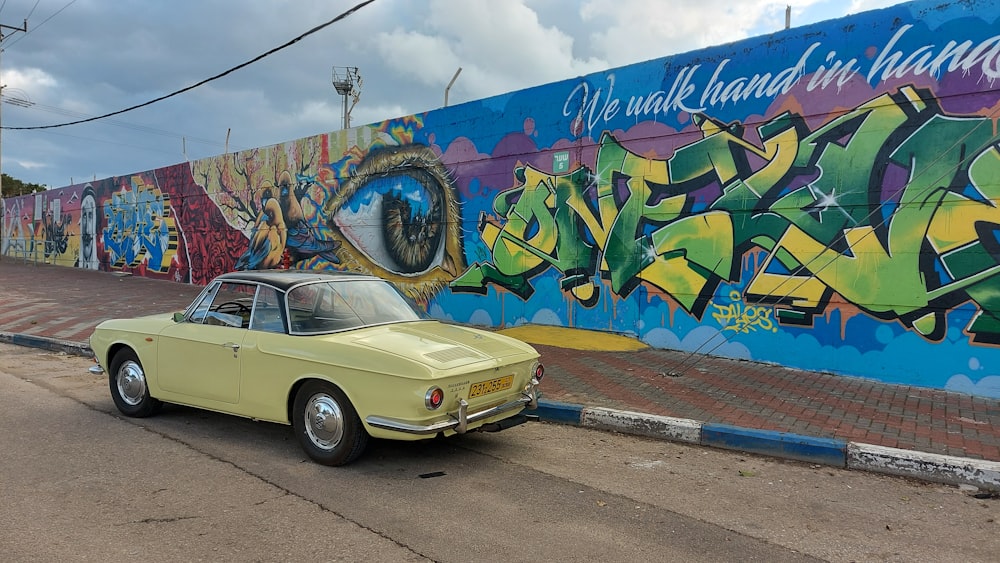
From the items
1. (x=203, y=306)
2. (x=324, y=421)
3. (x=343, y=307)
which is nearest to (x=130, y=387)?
(x=203, y=306)

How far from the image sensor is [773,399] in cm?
650

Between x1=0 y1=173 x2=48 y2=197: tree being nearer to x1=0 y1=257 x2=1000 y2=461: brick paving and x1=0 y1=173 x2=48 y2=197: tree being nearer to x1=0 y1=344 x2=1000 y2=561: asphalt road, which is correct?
x1=0 y1=257 x2=1000 y2=461: brick paving

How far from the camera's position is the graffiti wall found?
699 cm

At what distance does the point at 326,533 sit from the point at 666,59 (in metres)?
8.14

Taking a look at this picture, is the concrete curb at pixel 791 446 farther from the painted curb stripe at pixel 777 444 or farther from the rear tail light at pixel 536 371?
the rear tail light at pixel 536 371

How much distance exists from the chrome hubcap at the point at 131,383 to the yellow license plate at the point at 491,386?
3316 mm

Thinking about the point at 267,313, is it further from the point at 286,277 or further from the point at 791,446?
the point at 791,446

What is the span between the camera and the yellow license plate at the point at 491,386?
14.6 ft

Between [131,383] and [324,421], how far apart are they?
8.32 ft


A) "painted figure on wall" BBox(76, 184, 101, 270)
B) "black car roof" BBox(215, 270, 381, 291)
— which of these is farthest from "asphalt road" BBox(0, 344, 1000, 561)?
"painted figure on wall" BBox(76, 184, 101, 270)

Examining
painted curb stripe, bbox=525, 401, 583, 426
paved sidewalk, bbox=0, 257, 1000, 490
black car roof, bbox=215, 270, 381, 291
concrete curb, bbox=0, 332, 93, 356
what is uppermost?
black car roof, bbox=215, 270, 381, 291

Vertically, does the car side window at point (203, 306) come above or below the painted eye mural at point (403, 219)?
below

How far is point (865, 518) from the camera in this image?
12.6ft

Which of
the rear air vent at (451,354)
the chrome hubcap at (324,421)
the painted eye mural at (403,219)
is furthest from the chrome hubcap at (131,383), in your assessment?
the painted eye mural at (403,219)
